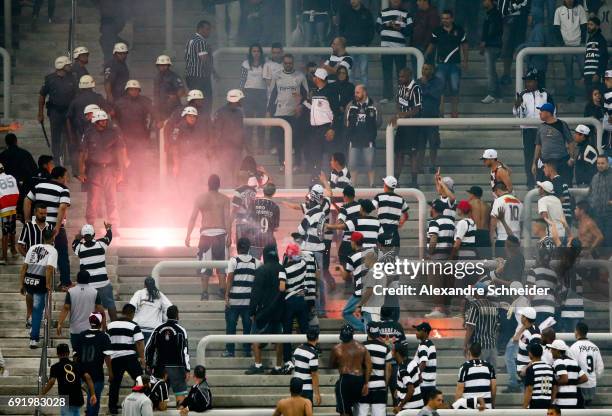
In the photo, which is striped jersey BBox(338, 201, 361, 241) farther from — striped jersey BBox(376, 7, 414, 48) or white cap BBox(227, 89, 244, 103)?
striped jersey BBox(376, 7, 414, 48)

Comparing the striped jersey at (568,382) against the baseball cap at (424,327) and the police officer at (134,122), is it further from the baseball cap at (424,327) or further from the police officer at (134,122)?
the police officer at (134,122)

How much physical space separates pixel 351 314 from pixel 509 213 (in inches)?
106

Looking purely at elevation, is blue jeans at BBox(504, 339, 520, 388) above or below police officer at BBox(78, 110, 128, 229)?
below

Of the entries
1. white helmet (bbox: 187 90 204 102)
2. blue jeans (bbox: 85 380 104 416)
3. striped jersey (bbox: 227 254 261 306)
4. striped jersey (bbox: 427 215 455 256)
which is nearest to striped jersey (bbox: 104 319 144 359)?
blue jeans (bbox: 85 380 104 416)

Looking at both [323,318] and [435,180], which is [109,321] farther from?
[435,180]

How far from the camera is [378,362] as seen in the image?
79.1 feet

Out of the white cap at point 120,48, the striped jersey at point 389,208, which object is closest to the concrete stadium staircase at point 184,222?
the striped jersey at point 389,208

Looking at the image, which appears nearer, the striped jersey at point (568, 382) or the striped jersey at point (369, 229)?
the striped jersey at point (568, 382)

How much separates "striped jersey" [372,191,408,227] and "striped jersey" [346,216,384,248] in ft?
1.19

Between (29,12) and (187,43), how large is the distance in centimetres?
362

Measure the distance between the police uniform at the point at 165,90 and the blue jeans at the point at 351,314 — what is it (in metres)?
5.11

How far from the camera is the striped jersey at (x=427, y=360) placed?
2405cm

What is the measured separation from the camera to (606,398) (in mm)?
25047

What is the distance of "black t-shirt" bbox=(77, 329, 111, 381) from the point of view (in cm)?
2411
